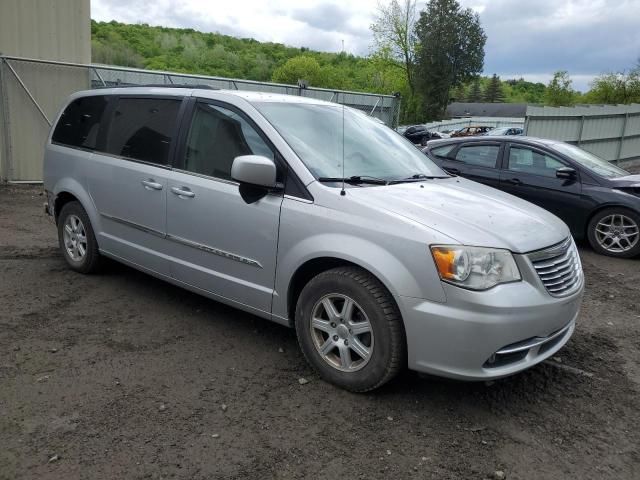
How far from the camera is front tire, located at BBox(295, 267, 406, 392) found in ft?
10.3

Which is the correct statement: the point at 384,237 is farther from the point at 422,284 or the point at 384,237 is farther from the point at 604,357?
the point at 604,357

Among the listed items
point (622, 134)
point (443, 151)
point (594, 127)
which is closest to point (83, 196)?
point (443, 151)

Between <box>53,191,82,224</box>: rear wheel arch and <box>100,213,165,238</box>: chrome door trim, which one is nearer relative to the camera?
<box>100,213,165,238</box>: chrome door trim

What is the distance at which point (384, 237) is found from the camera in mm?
3160

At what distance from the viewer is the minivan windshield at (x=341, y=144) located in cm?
379

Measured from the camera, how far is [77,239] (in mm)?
5438

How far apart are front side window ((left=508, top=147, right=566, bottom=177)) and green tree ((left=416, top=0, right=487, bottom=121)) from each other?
219 feet

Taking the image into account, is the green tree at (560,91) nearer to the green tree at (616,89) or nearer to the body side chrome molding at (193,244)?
the green tree at (616,89)

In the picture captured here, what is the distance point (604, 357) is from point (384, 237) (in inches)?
87.5

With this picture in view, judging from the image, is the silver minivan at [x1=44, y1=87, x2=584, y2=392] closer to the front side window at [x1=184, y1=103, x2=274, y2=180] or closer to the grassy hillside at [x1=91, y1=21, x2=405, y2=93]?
the front side window at [x1=184, y1=103, x2=274, y2=180]

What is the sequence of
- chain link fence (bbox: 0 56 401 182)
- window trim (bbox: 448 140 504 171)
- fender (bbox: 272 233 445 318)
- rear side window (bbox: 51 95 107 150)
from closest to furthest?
fender (bbox: 272 233 445 318), rear side window (bbox: 51 95 107 150), window trim (bbox: 448 140 504 171), chain link fence (bbox: 0 56 401 182)

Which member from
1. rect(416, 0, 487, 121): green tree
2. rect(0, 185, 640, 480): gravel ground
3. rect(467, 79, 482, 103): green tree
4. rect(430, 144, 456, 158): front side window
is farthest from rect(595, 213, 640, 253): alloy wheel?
rect(467, 79, 482, 103): green tree

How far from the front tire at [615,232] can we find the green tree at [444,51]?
67.6 m

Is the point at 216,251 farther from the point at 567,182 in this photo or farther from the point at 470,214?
the point at 567,182
